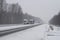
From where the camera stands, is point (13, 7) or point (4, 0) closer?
point (4, 0)

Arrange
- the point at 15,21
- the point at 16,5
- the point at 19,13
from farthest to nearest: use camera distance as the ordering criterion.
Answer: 1. the point at 16,5
2. the point at 19,13
3. the point at 15,21

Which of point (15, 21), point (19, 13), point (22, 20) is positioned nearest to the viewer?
point (22, 20)

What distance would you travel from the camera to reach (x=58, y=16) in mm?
60188

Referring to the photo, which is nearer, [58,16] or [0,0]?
[0,0]

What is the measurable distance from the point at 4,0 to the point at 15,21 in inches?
312

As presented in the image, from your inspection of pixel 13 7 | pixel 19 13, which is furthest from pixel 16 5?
pixel 19 13

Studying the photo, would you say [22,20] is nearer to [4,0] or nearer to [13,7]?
[4,0]

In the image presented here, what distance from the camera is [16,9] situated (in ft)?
165

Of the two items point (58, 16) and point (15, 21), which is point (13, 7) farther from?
point (58, 16)

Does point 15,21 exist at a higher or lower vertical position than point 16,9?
lower

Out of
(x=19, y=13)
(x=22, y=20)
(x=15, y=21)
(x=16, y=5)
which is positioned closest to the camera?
(x=22, y=20)

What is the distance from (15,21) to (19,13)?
7737 millimetres

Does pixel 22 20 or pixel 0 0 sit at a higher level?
pixel 0 0

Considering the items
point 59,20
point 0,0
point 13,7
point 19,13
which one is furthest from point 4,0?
point 59,20
